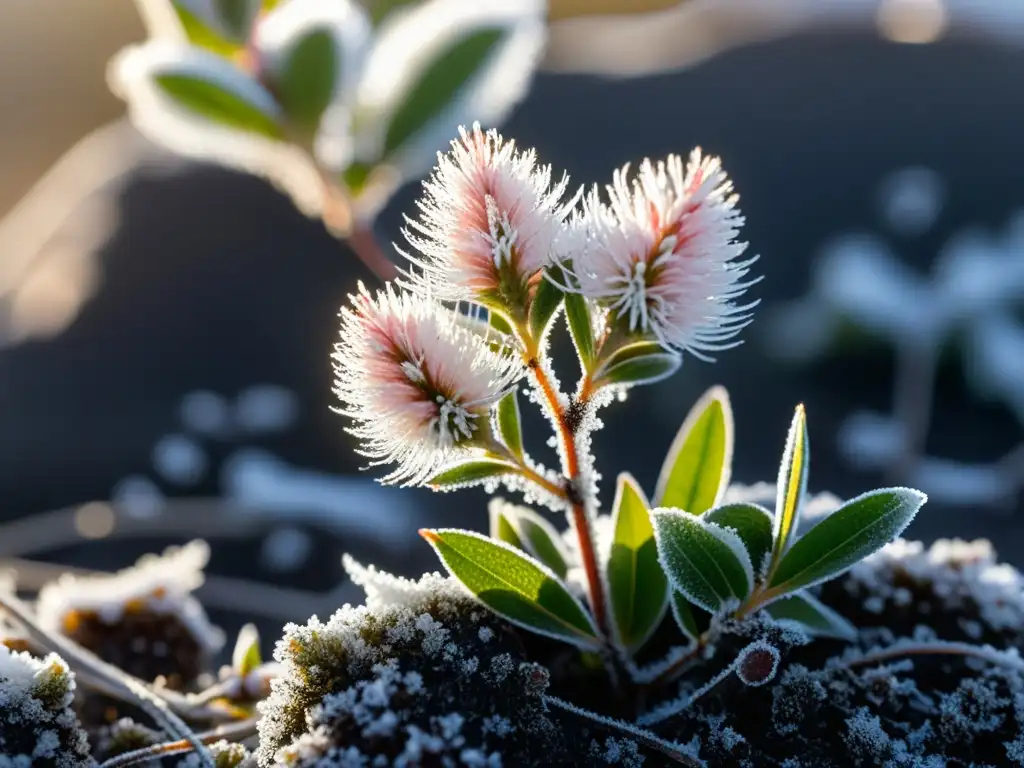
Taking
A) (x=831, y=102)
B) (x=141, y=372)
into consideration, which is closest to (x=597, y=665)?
(x=141, y=372)

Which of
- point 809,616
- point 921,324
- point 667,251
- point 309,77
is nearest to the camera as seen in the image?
point 667,251

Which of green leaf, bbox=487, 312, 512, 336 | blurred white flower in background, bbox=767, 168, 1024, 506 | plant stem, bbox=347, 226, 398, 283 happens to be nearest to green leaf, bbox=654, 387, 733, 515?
green leaf, bbox=487, 312, 512, 336

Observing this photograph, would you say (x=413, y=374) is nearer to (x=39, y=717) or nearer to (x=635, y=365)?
(x=635, y=365)

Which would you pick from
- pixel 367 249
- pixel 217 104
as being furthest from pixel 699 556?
pixel 217 104

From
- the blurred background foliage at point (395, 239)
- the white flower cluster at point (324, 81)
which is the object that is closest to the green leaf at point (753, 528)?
the white flower cluster at point (324, 81)

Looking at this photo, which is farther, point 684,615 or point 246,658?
point 246,658

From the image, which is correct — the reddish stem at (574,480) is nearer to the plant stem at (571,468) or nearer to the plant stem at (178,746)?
the plant stem at (571,468)

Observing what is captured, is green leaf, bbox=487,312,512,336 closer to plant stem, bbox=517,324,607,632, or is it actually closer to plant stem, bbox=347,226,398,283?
plant stem, bbox=517,324,607,632
